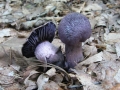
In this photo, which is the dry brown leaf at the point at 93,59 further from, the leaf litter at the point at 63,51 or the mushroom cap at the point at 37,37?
the mushroom cap at the point at 37,37

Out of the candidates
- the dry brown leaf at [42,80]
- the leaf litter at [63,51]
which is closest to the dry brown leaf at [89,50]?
the leaf litter at [63,51]

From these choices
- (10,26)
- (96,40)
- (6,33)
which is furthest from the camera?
(10,26)

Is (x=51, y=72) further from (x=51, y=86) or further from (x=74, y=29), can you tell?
(x=74, y=29)

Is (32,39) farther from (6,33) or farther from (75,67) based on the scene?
(6,33)

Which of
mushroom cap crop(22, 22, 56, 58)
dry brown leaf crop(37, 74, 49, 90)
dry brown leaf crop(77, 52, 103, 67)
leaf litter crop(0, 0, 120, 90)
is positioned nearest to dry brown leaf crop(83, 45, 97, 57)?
leaf litter crop(0, 0, 120, 90)

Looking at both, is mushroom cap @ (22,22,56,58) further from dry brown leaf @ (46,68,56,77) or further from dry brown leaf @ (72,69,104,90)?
dry brown leaf @ (72,69,104,90)

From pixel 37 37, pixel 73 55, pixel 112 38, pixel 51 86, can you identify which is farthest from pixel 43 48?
pixel 112 38

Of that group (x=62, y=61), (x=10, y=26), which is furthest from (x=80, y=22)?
(x=10, y=26)
